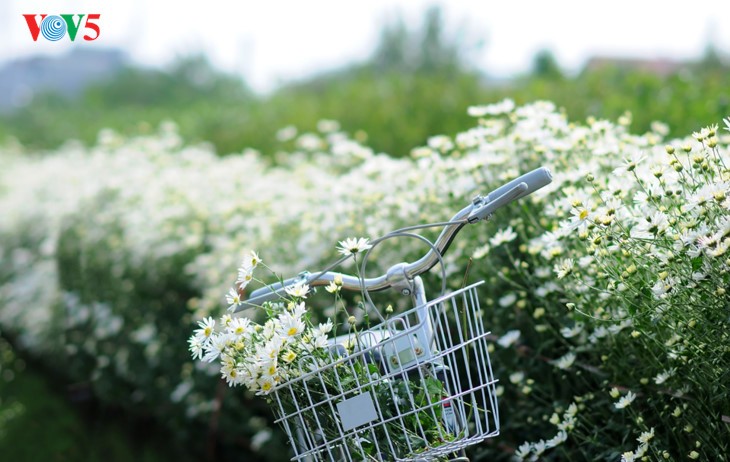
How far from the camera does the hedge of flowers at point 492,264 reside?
216cm

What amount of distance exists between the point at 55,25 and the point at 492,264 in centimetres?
372

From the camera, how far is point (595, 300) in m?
2.53

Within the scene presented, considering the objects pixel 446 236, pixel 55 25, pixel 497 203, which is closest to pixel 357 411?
pixel 446 236

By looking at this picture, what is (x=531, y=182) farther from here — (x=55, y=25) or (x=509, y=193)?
(x=55, y=25)

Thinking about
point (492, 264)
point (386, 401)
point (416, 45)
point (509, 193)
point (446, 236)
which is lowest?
point (416, 45)

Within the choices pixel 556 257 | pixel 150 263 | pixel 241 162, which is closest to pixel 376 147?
A: pixel 241 162

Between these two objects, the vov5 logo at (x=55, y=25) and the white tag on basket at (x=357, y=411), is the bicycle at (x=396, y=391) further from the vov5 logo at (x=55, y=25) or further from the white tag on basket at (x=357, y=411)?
the vov5 logo at (x=55, y=25)

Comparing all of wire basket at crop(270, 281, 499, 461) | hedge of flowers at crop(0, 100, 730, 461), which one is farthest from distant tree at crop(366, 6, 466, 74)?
wire basket at crop(270, 281, 499, 461)

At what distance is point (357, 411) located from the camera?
6.10 ft

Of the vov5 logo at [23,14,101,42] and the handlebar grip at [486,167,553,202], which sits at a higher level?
the handlebar grip at [486,167,553,202]

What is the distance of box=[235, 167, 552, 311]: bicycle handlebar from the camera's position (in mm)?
1913

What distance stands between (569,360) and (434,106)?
16.5ft

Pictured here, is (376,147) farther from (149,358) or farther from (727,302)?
(727,302)

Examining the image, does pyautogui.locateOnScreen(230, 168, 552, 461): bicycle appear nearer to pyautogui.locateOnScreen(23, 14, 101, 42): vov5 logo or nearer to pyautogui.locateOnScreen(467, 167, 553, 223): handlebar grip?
pyautogui.locateOnScreen(467, 167, 553, 223): handlebar grip
